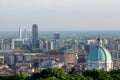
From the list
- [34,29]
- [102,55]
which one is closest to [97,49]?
[102,55]

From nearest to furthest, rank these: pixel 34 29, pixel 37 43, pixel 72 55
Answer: pixel 72 55
pixel 37 43
pixel 34 29

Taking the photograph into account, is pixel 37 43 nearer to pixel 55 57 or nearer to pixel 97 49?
pixel 55 57

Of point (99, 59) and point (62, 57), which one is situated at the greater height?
point (99, 59)

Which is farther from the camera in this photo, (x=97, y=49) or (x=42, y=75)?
(x=97, y=49)

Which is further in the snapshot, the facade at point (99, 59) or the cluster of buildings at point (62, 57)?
the cluster of buildings at point (62, 57)

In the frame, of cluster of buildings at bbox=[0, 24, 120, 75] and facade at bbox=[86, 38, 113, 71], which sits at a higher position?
facade at bbox=[86, 38, 113, 71]

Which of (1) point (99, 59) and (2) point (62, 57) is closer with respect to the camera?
(1) point (99, 59)

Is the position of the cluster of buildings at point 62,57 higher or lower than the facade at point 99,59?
lower

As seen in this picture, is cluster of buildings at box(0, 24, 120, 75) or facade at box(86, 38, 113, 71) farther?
cluster of buildings at box(0, 24, 120, 75)
